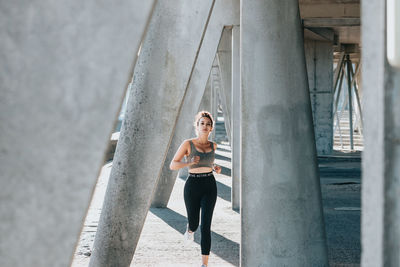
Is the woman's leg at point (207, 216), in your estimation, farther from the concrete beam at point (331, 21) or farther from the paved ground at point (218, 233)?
the concrete beam at point (331, 21)

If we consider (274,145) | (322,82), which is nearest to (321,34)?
(322,82)

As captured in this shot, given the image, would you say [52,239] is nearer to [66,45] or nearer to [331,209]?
[66,45]

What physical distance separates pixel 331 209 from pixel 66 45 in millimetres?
10329

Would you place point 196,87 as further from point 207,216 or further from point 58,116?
point 58,116

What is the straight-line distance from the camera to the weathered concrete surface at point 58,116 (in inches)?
85.4

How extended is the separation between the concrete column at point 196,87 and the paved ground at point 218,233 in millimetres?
458

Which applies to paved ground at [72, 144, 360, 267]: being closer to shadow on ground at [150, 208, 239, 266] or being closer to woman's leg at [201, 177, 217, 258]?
shadow on ground at [150, 208, 239, 266]

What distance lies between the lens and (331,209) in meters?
11.8

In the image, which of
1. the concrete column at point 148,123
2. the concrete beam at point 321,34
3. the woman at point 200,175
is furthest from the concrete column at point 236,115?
the concrete beam at point 321,34

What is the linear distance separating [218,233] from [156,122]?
11.3 feet

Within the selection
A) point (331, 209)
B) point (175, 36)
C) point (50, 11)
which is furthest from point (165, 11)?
point (331, 209)

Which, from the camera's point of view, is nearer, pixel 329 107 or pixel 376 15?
pixel 376 15

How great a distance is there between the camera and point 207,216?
7207 millimetres

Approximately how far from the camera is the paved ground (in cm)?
789
